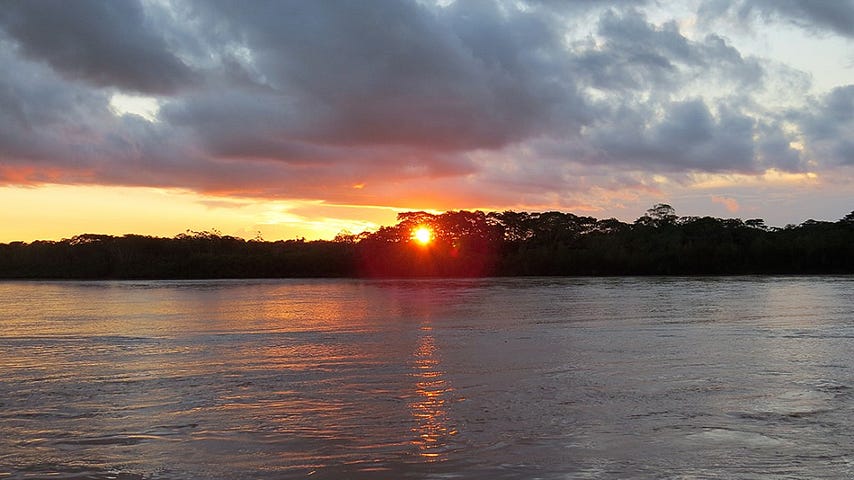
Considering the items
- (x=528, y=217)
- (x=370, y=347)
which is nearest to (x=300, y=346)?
(x=370, y=347)

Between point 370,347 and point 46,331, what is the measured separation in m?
10.2

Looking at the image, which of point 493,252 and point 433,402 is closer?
point 433,402

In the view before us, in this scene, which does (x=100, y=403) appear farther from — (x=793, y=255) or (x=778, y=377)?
(x=793, y=255)

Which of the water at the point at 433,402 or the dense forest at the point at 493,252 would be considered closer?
the water at the point at 433,402

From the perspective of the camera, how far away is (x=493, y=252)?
82.2 metres

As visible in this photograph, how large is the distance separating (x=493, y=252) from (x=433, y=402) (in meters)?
72.4

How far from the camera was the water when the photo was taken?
7246mm

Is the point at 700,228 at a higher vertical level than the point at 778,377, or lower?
higher

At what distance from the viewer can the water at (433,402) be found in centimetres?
725

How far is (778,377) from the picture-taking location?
11852 mm

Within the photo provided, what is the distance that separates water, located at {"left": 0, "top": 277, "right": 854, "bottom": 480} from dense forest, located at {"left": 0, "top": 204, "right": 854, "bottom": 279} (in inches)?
2052

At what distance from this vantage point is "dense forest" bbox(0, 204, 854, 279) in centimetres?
7119

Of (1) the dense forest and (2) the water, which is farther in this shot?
(1) the dense forest

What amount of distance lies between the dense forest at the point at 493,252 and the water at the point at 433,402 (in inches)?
2052
